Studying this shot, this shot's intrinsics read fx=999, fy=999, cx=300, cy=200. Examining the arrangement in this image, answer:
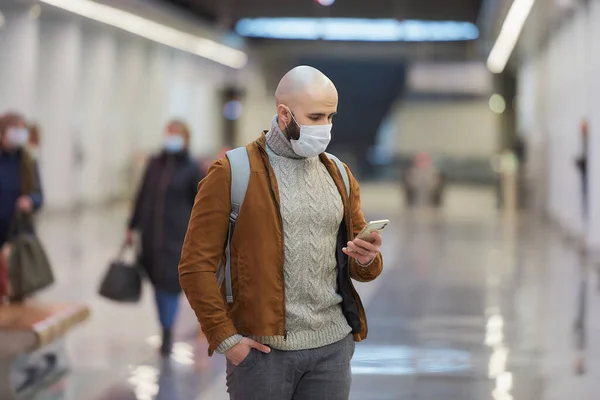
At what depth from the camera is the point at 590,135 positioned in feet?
51.6

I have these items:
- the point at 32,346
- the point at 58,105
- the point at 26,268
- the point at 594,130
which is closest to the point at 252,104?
the point at 58,105

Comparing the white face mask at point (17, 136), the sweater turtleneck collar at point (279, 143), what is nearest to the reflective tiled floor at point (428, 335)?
the white face mask at point (17, 136)

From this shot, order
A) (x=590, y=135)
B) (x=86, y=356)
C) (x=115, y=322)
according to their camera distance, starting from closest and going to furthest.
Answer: (x=86, y=356) < (x=115, y=322) < (x=590, y=135)

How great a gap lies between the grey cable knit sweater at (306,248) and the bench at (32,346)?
10.7 feet

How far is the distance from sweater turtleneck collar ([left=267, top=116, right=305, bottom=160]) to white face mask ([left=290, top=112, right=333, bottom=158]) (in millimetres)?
65

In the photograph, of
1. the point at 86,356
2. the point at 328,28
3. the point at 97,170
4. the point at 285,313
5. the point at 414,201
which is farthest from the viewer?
the point at 414,201

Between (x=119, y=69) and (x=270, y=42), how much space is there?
4744 millimetres

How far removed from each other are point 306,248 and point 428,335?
537 centimetres

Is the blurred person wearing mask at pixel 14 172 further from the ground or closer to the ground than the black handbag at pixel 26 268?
further from the ground

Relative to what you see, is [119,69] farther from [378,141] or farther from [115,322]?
[115,322]

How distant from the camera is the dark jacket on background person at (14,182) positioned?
8156 millimetres

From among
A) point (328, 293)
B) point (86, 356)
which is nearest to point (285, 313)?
point (328, 293)

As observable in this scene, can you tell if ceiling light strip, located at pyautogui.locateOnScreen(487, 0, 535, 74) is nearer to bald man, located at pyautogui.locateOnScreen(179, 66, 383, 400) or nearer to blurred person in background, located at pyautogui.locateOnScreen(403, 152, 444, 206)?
blurred person in background, located at pyautogui.locateOnScreen(403, 152, 444, 206)

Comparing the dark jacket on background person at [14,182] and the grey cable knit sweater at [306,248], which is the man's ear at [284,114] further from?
→ the dark jacket on background person at [14,182]
